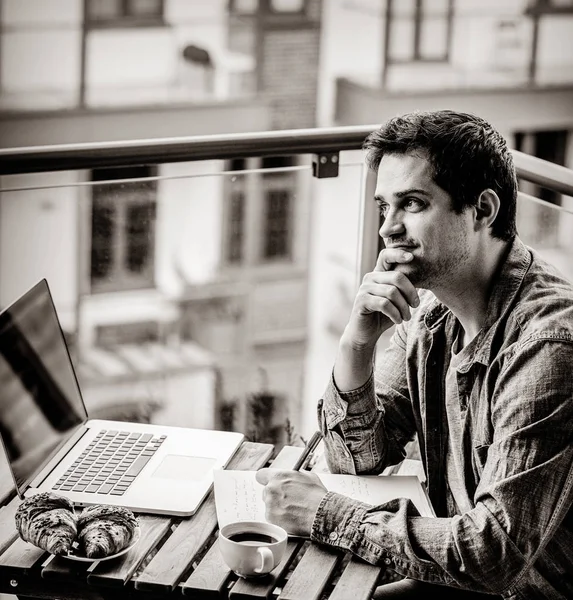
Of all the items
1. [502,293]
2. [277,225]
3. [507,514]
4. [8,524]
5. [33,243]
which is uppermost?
[502,293]

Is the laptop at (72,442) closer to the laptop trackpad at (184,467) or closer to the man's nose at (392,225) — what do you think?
the laptop trackpad at (184,467)

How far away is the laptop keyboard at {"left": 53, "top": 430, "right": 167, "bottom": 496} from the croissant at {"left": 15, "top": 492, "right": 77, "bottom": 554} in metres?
0.17

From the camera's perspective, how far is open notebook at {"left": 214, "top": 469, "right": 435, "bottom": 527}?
161 centimetres

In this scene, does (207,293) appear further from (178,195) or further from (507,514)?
(507,514)

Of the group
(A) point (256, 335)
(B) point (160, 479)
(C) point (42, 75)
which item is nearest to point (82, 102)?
(C) point (42, 75)

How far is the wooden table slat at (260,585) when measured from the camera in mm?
1388

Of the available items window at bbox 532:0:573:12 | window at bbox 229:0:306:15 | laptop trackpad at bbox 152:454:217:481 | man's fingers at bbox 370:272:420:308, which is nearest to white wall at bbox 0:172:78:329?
laptop trackpad at bbox 152:454:217:481

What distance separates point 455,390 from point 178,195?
1047cm

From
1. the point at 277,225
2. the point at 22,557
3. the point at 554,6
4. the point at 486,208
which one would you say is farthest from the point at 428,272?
the point at 554,6

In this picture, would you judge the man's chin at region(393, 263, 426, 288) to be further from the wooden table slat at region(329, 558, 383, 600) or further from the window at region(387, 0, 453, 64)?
the window at region(387, 0, 453, 64)

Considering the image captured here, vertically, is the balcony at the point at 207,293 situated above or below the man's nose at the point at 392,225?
below

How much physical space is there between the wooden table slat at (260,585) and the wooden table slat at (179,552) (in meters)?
0.08

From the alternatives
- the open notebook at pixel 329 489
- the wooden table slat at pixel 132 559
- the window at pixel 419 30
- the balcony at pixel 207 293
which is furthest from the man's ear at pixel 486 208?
the window at pixel 419 30

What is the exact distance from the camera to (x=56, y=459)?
1802mm
